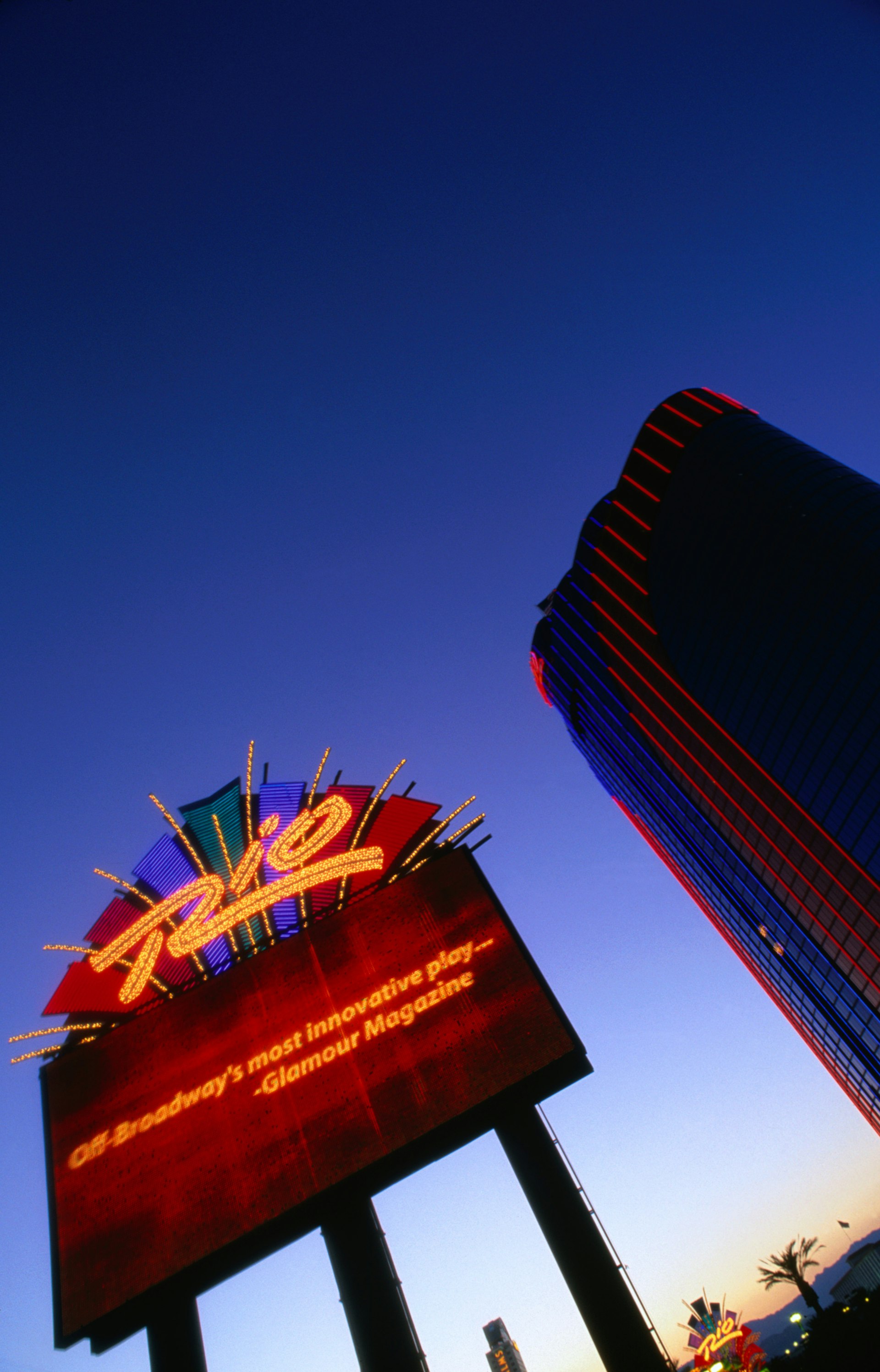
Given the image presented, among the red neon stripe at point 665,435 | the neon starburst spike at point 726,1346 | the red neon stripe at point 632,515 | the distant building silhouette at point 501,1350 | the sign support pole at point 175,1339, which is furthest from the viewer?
the distant building silhouette at point 501,1350

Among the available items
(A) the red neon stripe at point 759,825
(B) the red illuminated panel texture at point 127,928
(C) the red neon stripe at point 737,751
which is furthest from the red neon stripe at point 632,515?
(B) the red illuminated panel texture at point 127,928

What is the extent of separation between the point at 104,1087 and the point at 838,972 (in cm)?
7014

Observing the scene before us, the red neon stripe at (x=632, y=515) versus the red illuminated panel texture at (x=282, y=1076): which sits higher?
the red neon stripe at (x=632, y=515)

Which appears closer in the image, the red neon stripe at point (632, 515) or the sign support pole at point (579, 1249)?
the sign support pole at point (579, 1249)

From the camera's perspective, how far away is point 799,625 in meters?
58.4

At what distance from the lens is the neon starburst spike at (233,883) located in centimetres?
1283

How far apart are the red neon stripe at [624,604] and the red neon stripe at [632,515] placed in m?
8.03

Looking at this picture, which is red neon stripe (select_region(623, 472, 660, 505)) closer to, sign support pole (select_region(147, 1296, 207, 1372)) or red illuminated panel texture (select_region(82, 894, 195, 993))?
red illuminated panel texture (select_region(82, 894, 195, 993))

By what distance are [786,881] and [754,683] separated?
62.6 feet

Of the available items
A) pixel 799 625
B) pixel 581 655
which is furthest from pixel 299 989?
pixel 581 655

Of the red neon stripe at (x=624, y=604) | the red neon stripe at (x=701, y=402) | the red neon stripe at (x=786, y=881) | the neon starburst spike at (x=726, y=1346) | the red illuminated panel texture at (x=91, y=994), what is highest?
the red neon stripe at (x=701, y=402)

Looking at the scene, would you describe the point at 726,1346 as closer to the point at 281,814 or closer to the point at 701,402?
the point at 281,814

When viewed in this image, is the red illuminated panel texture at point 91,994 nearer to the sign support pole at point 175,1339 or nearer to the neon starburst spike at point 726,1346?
the sign support pole at point 175,1339

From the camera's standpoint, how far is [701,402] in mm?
73938
